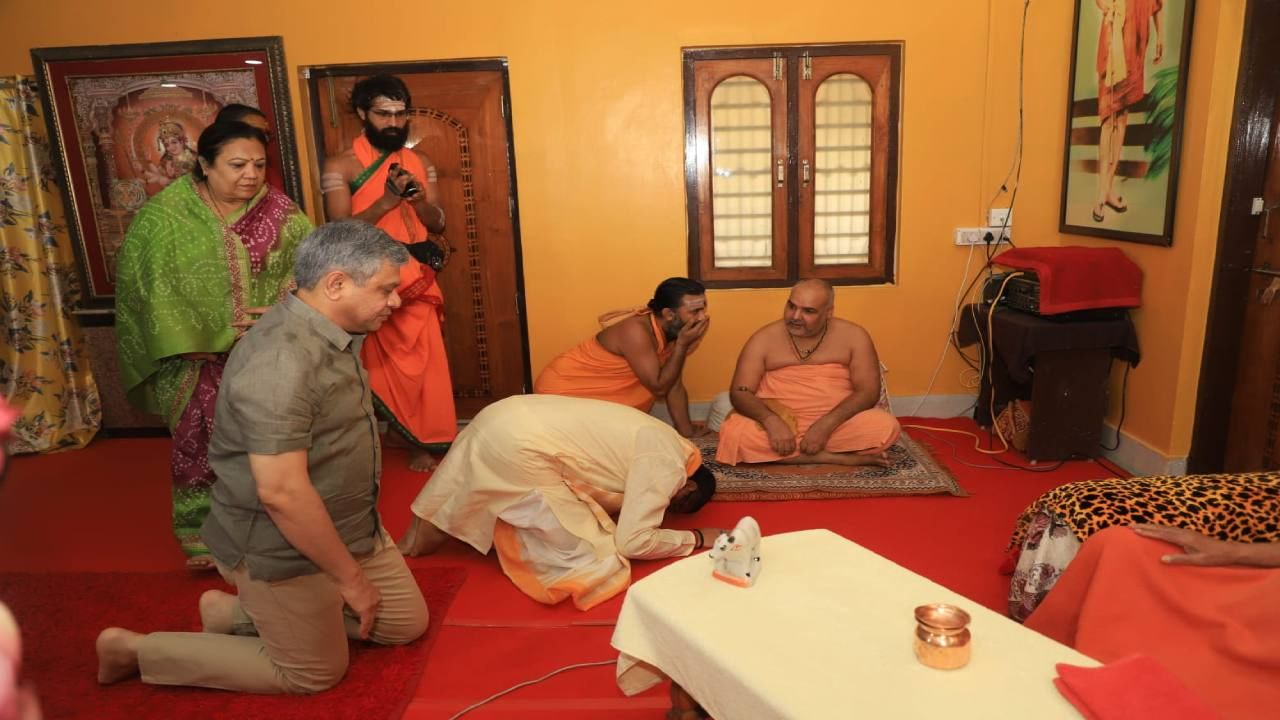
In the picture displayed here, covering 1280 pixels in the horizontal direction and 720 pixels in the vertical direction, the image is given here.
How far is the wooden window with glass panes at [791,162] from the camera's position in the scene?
4441mm

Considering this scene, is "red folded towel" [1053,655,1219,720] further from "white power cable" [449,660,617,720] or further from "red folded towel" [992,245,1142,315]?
"red folded towel" [992,245,1142,315]

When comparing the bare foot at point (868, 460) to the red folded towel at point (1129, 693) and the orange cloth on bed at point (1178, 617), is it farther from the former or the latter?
the red folded towel at point (1129, 693)

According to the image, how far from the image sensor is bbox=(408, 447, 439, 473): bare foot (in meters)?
4.16

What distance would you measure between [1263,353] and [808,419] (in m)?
1.79

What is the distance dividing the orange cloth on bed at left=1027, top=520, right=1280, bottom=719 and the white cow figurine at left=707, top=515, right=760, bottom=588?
0.81m

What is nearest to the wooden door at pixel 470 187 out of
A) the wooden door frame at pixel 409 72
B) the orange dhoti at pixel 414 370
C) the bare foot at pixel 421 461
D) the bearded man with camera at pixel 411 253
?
the wooden door frame at pixel 409 72

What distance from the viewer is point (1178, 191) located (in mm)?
3492

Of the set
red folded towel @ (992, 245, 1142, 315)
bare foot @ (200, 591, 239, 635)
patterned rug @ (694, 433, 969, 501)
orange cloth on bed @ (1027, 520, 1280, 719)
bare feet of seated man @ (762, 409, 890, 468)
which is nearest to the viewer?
orange cloth on bed @ (1027, 520, 1280, 719)

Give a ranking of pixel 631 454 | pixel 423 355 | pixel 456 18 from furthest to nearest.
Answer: pixel 456 18 → pixel 423 355 → pixel 631 454

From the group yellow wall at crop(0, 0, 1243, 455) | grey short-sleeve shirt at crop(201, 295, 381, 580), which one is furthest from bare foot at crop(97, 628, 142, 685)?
yellow wall at crop(0, 0, 1243, 455)

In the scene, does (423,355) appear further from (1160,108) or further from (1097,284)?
(1160,108)

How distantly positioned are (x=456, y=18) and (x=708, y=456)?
101 inches

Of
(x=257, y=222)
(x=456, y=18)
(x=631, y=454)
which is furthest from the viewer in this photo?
(x=456, y=18)

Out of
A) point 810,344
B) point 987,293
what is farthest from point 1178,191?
point 810,344
